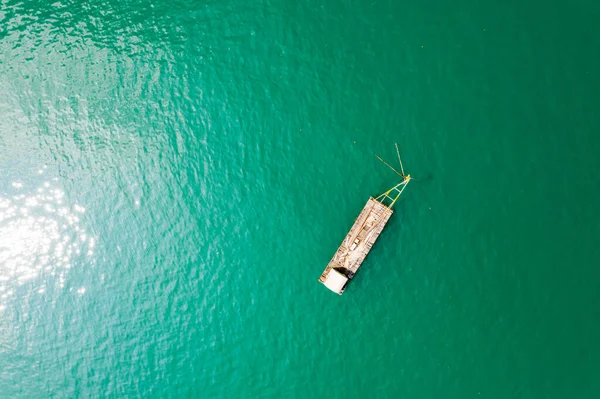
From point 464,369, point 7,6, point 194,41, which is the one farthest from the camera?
point 7,6

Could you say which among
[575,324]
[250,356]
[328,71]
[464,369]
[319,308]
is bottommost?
[250,356]

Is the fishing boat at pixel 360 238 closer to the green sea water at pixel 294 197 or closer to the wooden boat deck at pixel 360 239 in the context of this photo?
the wooden boat deck at pixel 360 239

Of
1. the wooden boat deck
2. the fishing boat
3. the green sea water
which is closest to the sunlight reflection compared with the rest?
the green sea water

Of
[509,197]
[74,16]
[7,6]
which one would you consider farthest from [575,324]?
[7,6]

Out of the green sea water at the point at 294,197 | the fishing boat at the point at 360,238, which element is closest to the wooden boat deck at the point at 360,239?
the fishing boat at the point at 360,238

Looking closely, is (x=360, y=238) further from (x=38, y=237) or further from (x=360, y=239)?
(x=38, y=237)

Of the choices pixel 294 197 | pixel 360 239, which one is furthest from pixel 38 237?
pixel 360 239

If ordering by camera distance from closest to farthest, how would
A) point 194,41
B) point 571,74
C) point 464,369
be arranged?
point 571,74 → point 464,369 → point 194,41

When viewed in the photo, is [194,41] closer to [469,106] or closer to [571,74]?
[469,106]

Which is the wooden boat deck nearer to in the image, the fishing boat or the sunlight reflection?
the fishing boat
